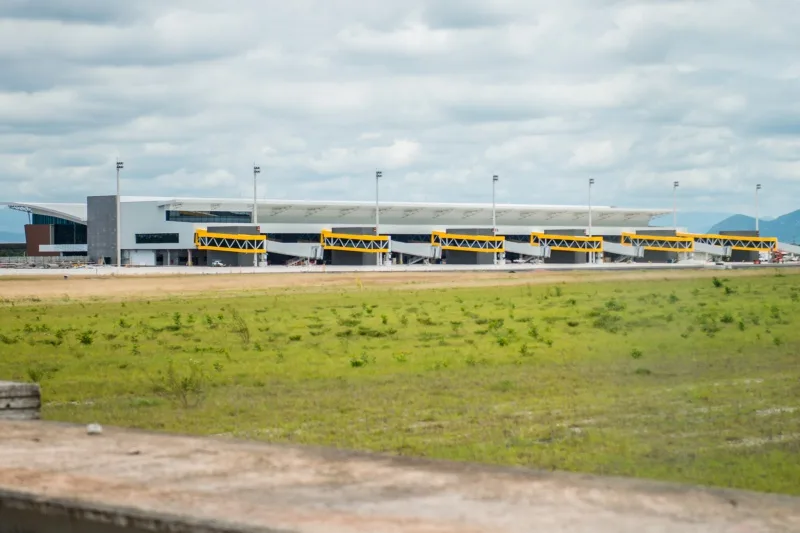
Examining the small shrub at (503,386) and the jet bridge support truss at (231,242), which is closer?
the small shrub at (503,386)

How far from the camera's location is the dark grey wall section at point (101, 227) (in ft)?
435

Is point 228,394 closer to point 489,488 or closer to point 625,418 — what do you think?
point 625,418

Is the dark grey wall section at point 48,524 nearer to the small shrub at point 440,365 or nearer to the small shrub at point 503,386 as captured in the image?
the small shrub at point 503,386

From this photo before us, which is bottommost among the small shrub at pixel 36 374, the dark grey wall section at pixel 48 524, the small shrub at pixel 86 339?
the small shrub at pixel 36 374

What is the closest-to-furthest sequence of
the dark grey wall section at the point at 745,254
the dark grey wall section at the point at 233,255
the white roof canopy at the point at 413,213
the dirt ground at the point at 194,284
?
the dirt ground at the point at 194,284, the dark grey wall section at the point at 233,255, the white roof canopy at the point at 413,213, the dark grey wall section at the point at 745,254

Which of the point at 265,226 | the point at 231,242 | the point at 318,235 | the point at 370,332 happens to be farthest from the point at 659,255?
the point at 370,332

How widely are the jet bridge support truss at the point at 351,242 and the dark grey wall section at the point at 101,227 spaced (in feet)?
89.9

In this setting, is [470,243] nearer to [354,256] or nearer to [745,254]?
[354,256]

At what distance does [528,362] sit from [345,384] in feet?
18.1

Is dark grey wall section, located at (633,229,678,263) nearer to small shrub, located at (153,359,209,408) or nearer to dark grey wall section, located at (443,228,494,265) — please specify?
dark grey wall section, located at (443,228,494,265)

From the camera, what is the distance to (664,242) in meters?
146

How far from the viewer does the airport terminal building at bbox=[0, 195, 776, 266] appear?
4963 inches

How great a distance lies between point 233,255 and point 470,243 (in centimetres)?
3062

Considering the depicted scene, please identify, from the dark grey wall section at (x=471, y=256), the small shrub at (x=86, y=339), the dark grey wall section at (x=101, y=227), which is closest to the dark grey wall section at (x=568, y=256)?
the dark grey wall section at (x=471, y=256)
